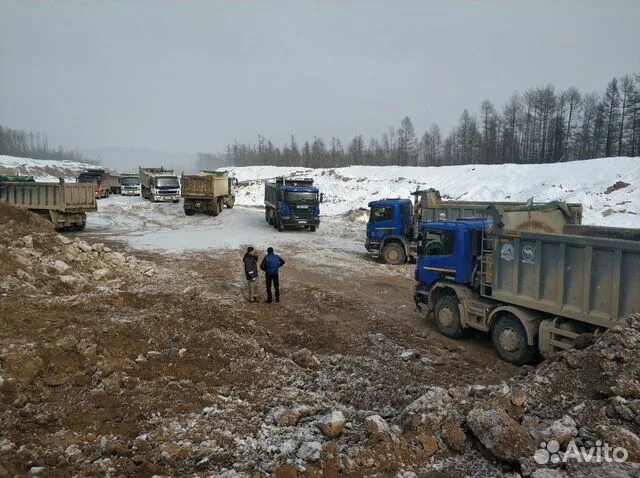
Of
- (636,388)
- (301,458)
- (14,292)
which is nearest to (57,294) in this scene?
(14,292)

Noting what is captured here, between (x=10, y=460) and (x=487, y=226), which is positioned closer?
(x=10, y=460)

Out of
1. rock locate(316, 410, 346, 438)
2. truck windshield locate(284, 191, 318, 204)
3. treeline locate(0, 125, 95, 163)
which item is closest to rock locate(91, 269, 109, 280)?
rock locate(316, 410, 346, 438)

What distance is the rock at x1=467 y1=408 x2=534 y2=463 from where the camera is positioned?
4.25 metres

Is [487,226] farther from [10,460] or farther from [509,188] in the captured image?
[509,188]

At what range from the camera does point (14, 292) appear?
31.4 ft

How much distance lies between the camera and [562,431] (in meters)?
4.30

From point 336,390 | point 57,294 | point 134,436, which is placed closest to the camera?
point 134,436

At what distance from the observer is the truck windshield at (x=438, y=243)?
927 centimetres

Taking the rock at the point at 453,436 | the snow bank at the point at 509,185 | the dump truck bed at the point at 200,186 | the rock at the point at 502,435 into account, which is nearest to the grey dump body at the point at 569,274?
the rock at the point at 502,435

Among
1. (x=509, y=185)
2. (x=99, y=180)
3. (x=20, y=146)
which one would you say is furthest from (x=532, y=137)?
(x=20, y=146)

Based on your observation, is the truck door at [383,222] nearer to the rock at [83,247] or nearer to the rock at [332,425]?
the rock at [83,247]

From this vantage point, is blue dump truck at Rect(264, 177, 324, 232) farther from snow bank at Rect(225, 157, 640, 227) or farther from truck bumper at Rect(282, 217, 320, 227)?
snow bank at Rect(225, 157, 640, 227)

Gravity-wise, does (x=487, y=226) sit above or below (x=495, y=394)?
above

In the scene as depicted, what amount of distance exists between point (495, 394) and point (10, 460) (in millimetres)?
5087
